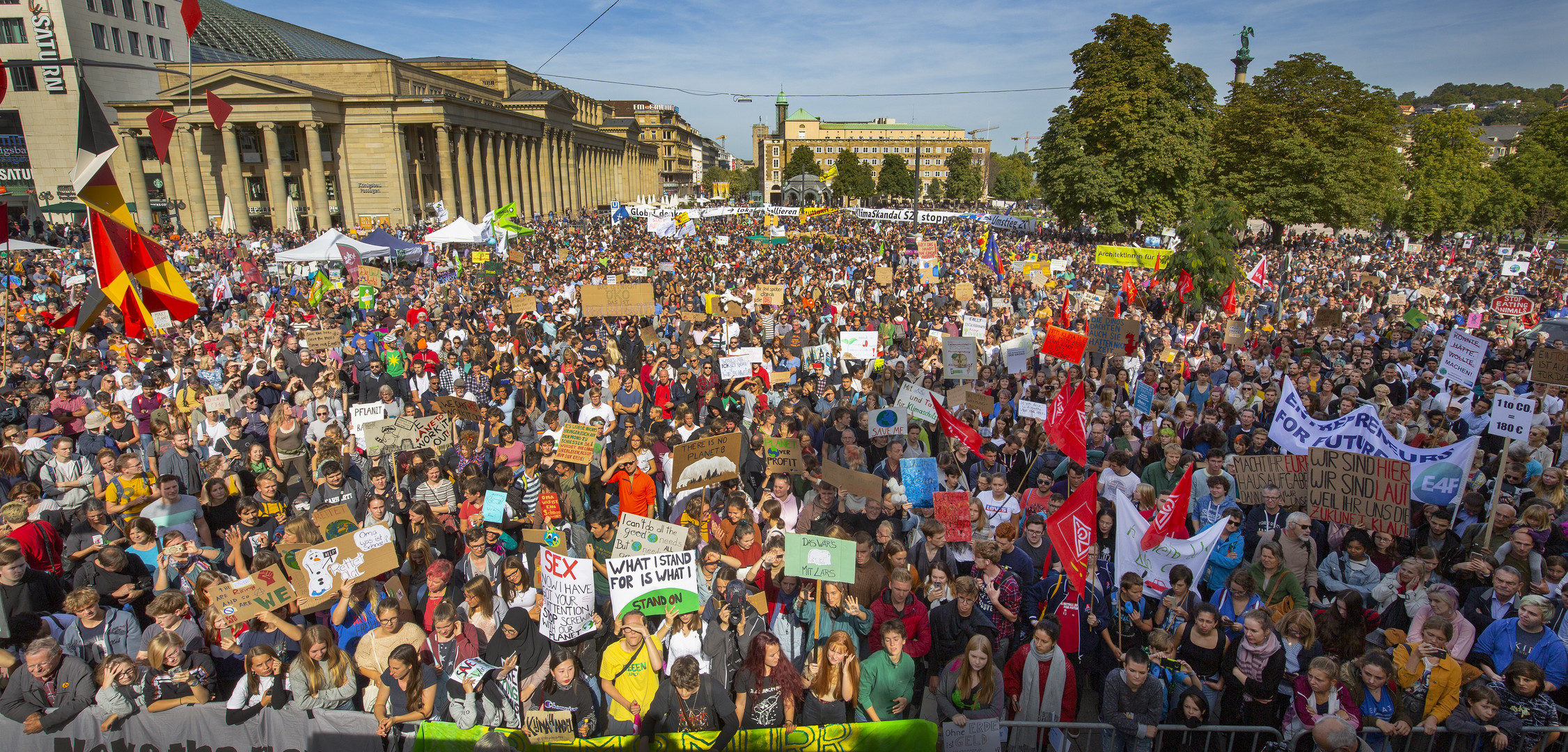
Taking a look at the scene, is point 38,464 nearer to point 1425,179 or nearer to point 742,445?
point 742,445

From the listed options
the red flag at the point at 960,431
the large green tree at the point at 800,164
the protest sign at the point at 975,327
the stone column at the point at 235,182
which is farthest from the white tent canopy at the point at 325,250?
the large green tree at the point at 800,164

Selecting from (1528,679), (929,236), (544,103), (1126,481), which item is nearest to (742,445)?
(1126,481)

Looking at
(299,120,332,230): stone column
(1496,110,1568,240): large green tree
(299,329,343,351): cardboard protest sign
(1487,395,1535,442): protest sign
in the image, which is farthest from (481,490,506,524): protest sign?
(1496,110,1568,240): large green tree

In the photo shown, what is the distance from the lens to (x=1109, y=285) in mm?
24000

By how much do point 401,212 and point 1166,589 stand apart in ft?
185

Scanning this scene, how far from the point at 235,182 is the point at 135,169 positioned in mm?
7545

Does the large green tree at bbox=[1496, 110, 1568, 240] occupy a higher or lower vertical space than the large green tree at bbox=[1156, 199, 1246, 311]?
higher

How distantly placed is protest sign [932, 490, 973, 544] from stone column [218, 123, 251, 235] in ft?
171

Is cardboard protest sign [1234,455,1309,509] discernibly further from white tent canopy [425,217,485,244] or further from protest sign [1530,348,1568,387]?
white tent canopy [425,217,485,244]

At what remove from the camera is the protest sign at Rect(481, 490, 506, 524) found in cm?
649

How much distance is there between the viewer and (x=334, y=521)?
6.14 m

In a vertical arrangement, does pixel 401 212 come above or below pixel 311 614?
above

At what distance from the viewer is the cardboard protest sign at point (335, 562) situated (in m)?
5.35

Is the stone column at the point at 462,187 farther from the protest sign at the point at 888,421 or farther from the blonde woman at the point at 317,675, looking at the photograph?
the blonde woman at the point at 317,675
